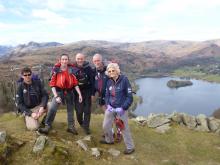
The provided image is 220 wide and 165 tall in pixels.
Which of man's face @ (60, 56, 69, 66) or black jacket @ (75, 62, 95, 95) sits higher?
man's face @ (60, 56, 69, 66)

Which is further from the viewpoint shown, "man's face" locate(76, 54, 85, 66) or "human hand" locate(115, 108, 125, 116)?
"man's face" locate(76, 54, 85, 66)

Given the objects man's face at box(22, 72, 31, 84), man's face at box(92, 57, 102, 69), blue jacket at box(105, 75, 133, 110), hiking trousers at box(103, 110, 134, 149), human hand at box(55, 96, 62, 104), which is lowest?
hiking trousers at box(103, 110, 134, 149)

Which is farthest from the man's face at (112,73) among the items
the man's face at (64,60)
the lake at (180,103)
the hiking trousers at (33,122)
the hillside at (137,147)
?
the lake at (180,103)

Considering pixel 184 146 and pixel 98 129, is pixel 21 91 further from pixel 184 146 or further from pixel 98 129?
pixel 184 146

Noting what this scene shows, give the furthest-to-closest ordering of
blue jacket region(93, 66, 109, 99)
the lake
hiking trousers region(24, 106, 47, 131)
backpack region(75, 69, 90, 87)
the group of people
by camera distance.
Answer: the lake
hiking trousers region(24, 106, 47, 131)
backpack region(75, 69, 90, 87)
blue jacket region(93, 66, 109, 99)
the group of people

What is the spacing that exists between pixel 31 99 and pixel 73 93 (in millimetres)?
1814

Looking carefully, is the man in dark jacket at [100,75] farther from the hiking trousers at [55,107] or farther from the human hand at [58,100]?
the human hand at [58,100]

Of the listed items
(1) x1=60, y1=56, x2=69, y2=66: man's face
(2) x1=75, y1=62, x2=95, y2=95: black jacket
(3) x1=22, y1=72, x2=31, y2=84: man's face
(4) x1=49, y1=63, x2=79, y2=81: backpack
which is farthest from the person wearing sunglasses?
(3) x1=22, y1=72, x2=31, y2=84: man's face

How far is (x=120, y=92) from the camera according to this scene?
12.0 m

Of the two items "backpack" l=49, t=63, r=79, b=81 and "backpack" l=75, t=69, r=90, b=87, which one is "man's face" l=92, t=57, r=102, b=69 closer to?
"backpack" l=75, t=69, r=90, b=87

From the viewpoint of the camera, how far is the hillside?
11.5m

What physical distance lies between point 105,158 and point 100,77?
3367 millimetres

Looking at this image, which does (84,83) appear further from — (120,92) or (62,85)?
(120,92)

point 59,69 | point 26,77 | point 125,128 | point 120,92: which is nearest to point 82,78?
point 59,69
